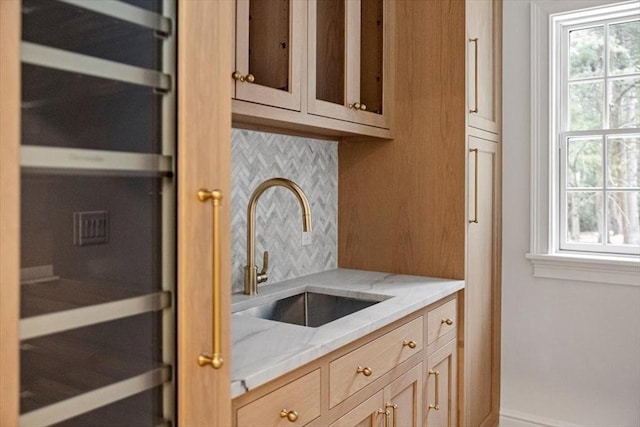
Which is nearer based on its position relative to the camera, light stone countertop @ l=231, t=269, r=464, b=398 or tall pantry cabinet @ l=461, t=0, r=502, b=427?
light stone countertop @ l=231, t=269, r=464, b=398

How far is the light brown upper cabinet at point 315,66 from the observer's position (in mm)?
1689

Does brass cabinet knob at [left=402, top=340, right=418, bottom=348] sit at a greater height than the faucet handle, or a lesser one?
lesser

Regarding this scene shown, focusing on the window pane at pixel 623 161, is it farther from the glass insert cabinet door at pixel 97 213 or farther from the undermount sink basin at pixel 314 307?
the glass insert cabinet door at pixel 97 213

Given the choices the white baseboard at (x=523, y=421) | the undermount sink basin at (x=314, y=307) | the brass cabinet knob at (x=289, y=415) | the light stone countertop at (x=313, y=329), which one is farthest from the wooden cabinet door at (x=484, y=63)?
the brass cabinet knob at (x=289, y=415)

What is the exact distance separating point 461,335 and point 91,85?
197 centimetres

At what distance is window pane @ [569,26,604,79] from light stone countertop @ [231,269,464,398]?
133cm

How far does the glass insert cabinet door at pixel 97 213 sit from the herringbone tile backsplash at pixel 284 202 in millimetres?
1047

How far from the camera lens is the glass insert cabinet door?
0.79m

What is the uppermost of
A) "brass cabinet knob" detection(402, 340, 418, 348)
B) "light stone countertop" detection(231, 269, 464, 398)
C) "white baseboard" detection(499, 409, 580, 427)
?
"light stone countertop" detection(231, 269, 464, 398)

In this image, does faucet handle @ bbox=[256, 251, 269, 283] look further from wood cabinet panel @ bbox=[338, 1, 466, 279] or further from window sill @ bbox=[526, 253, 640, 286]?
window sill @ bbox=[526, 253, 640, 286]

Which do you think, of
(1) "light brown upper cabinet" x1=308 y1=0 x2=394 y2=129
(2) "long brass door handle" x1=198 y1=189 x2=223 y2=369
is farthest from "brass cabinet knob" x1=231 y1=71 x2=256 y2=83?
(2) "long brass door handle" x1=198 y1=189 x2=223 y2=369

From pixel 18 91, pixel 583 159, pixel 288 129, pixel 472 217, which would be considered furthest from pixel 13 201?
pixel 583 159

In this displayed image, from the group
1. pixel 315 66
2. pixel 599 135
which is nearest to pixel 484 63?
pixel 599 135

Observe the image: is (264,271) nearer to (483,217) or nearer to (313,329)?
(313,329)
